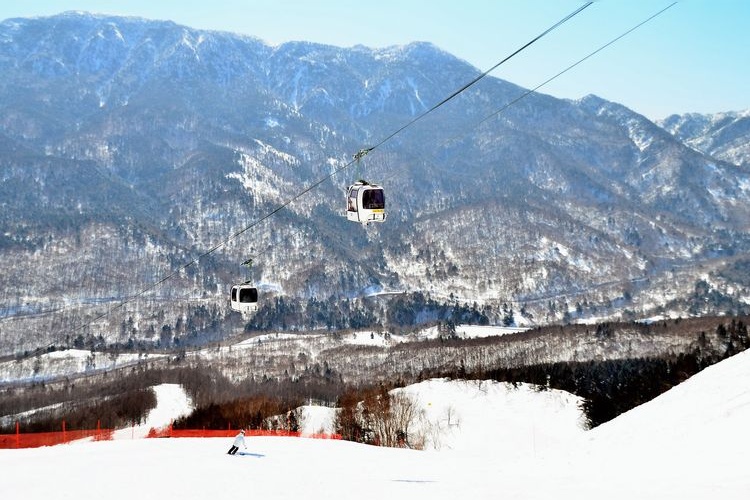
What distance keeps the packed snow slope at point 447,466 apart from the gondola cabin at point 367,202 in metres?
13.7

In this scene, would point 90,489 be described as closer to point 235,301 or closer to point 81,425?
point 235,301

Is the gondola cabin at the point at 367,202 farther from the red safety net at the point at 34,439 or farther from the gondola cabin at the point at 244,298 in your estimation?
the red safety net at the point at 34,439

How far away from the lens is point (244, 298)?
60406 mm

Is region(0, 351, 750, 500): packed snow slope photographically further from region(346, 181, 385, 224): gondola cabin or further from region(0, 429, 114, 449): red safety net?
region(0, 429, 114, 449): red safety net

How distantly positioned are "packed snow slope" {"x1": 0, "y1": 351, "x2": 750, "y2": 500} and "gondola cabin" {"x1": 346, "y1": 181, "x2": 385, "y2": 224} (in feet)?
45.0

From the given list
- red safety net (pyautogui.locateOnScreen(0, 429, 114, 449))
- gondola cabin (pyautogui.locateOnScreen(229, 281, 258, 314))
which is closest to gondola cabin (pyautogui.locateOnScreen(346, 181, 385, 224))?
gondola cabin (pyautogui.locateOnScreen(229, 281, 258, 314))

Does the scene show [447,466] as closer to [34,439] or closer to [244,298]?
[244,298]

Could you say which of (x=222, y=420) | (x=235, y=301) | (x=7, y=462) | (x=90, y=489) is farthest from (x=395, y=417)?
(x=90, y=489)

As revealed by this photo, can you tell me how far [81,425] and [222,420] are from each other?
89.7m

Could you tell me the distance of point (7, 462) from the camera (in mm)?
44781

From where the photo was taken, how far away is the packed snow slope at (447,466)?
1167 inches

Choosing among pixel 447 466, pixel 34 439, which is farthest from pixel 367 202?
pixel 34 439

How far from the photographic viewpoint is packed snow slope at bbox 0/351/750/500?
29641 millimetres

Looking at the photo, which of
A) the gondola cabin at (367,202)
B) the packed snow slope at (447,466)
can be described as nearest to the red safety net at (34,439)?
the packed snow slope at (447,466)
